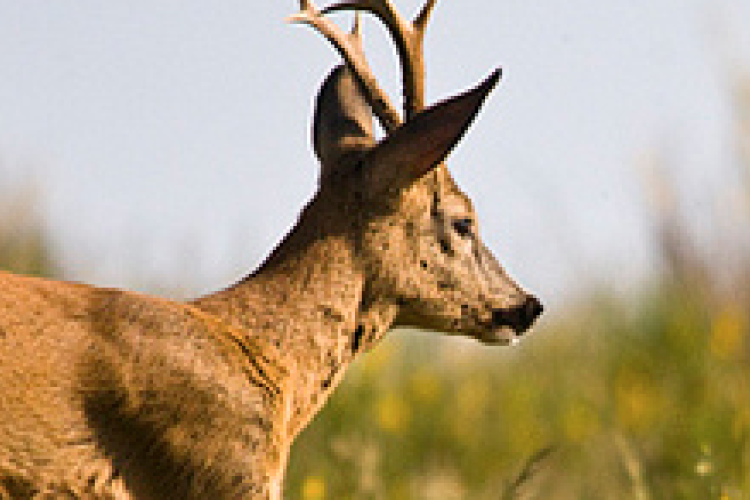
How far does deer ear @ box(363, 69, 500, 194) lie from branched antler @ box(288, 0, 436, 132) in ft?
0.83

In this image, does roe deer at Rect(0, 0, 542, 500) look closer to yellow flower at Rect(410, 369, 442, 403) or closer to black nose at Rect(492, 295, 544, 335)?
black nose at Rect(492, 295, 544, 335)

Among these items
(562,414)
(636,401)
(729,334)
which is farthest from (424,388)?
(729,334)

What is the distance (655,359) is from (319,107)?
11.7 ft

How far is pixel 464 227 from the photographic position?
625 cm

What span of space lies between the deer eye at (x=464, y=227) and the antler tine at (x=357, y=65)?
1.29 ft

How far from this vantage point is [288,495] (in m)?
7.62

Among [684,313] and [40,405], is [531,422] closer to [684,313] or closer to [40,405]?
[684,313]

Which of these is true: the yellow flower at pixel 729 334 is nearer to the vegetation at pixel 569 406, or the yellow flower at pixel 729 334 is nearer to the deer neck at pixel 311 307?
the vegetation at pixel 569 406

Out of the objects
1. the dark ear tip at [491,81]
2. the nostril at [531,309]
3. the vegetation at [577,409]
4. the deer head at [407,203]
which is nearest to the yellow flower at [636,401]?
the vegetation at [577,409]

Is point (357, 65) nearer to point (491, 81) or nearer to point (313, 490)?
point (491, 81)

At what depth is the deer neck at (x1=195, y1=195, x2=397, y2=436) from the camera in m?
5.70

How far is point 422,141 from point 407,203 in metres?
0.32

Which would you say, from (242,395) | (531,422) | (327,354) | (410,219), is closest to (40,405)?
(242,395)

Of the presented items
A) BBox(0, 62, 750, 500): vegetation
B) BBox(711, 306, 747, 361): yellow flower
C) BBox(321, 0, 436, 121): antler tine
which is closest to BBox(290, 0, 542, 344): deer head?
BBox(321, 0, 436, 121): antler tine
